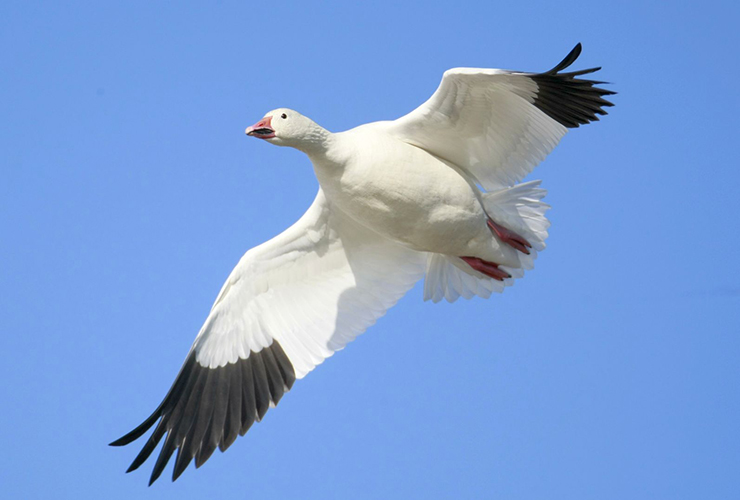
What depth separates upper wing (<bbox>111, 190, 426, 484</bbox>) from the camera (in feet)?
24.1

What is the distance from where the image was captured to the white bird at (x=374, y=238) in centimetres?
684

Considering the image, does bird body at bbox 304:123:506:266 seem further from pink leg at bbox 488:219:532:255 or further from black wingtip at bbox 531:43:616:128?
black wingtip at bbox 531:43:616:128

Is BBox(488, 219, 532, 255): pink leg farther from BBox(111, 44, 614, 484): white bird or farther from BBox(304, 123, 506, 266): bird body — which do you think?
BBox(304, 123, 506, 266): bird body

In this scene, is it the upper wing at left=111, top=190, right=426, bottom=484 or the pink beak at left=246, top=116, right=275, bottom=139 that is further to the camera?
the upper wing at left=111, top=190, right=426, bottom=484

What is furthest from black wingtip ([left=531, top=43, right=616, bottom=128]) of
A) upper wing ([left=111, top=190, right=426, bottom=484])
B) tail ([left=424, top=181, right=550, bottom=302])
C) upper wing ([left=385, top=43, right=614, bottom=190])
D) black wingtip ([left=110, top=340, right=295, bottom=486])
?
black wingtip ([left=110, top=340, right=295, bottom=486])

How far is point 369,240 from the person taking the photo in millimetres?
7766

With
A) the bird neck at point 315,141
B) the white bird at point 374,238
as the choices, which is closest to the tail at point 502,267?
the white bird at point 374,238

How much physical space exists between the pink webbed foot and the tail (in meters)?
0.05

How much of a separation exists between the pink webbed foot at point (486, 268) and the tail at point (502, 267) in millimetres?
46

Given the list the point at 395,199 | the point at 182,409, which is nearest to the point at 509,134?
the point at 395,199

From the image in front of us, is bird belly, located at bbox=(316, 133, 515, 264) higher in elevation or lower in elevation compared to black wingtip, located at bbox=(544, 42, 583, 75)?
lower

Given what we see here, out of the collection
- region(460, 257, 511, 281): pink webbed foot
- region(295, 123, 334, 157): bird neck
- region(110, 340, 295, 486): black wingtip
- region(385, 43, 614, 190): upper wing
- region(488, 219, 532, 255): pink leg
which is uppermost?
region(385, 43, 614, 190): upper wing

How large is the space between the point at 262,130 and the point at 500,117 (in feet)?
5.55

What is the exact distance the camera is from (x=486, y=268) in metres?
7.70
